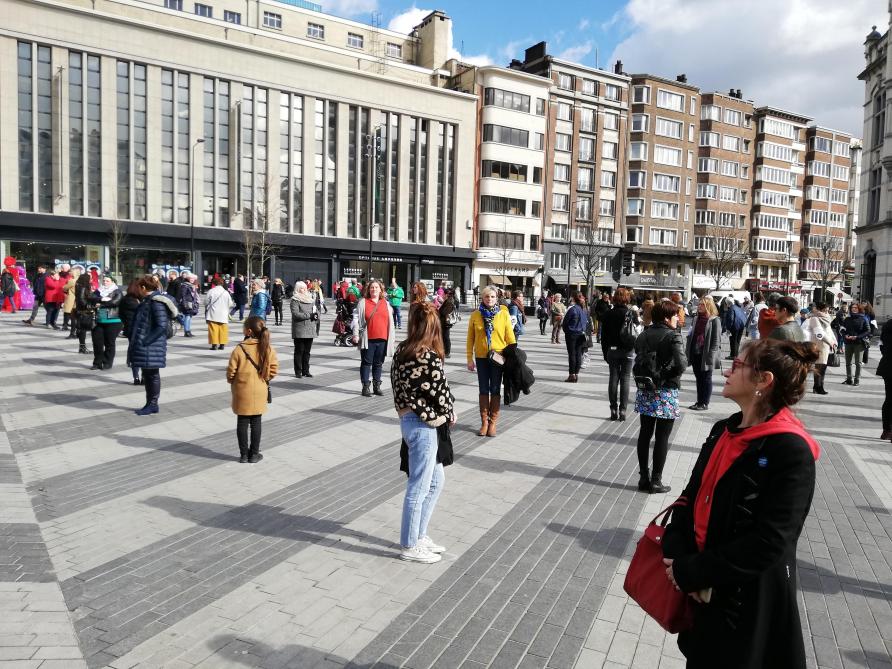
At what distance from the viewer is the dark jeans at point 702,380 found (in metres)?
10.8

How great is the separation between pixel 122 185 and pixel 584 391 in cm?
4262

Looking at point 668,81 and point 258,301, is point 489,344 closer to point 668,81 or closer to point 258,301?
point 258,301

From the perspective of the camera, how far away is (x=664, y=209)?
65.1 meters

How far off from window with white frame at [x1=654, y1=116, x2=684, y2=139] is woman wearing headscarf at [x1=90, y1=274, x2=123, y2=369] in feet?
198

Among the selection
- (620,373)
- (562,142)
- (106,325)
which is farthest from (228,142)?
(620,373)

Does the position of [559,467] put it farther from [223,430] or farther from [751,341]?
[751,341]

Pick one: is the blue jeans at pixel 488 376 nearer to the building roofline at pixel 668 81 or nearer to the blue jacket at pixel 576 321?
the blue jacket at pixel 576 321

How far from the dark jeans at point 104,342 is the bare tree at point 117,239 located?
3422cm

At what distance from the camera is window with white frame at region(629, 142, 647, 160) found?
63.0 metres

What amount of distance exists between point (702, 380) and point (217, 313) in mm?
11044

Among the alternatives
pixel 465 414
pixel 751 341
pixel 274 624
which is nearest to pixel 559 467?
pixel 465 414

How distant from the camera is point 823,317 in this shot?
41.6 feet

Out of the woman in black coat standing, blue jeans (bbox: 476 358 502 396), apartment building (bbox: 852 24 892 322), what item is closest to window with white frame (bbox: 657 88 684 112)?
apartment building (bbox: 852 24 892 322)

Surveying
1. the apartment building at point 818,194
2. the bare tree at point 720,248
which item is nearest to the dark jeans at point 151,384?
the bare tree at point 720,248
